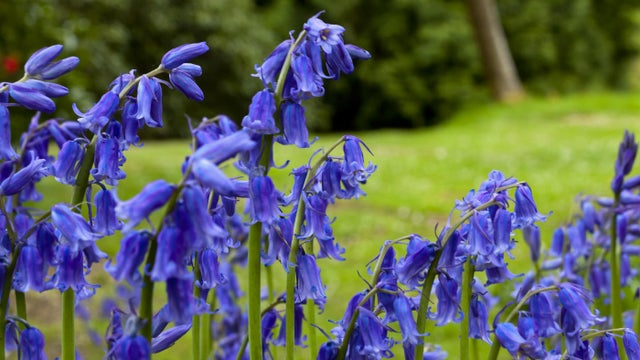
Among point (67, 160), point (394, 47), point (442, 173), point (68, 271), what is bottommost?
point (68, 271)

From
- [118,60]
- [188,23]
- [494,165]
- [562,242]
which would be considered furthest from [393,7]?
[562,242]

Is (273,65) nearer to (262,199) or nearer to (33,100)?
(262,199)

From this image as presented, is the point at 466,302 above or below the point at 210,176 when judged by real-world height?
below

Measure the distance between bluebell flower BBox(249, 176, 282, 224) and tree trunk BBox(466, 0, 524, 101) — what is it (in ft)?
75.0

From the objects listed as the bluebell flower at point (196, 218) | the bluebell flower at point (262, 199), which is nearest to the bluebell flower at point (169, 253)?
the bluebell flower at point (196, 218)

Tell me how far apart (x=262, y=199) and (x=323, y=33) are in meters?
0.32

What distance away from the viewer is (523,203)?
165 centimetres

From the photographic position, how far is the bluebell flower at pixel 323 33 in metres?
1.48

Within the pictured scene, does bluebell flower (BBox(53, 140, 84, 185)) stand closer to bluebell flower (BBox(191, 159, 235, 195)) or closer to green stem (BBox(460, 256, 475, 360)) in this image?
bluebell flower (BBox(191, 159, 235, 195))

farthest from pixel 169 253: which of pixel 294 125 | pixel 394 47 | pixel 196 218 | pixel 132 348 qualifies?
pixel 394 47

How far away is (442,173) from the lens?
11898mm

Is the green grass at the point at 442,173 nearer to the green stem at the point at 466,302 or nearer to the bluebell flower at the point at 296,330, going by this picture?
the bluebell flower at the point at 296,330

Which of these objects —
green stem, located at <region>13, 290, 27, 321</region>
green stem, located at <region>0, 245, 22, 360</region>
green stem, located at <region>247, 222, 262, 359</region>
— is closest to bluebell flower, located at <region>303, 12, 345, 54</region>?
green stem, located at <region>247, 222, 262, 359</region>

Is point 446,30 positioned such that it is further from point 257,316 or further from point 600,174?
point 257,316
